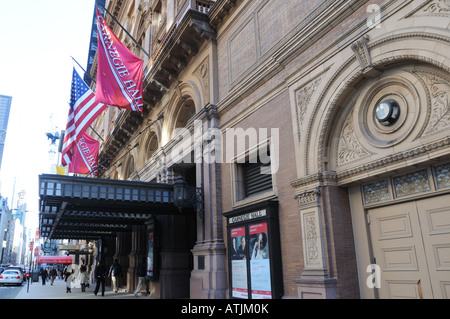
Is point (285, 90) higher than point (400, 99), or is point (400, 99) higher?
point (285, 90)

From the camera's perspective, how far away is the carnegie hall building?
6828 mm

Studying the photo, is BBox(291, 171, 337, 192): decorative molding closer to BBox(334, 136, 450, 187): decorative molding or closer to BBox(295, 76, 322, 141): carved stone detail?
BBox(334, 136, 450, 187): decorative molding

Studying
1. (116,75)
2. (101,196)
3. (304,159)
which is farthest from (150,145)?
(304,159)

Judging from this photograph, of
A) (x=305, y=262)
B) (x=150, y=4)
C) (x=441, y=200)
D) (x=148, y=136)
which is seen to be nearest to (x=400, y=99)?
(x=441, y=200)

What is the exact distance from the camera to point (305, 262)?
855cm

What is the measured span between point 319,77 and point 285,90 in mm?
1357

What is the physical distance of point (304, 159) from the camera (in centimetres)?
909

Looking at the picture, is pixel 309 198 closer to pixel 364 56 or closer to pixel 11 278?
pixel 364 56

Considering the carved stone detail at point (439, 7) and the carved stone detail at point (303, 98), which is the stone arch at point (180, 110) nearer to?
the carved stone detail at point (303, 98)

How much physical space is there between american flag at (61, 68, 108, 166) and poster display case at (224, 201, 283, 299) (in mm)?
7345

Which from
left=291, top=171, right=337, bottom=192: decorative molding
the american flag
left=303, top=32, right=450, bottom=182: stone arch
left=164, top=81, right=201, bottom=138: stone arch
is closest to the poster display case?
left=291, top=171, right=337, bottom=192: decorative molding

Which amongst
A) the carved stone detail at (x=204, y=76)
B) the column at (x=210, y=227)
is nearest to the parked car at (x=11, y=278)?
the column at (x=210, y=227)

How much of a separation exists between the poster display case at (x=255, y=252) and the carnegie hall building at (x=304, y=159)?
0.04m
